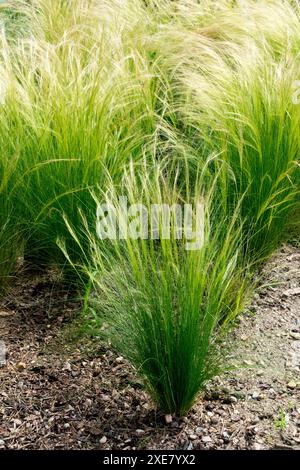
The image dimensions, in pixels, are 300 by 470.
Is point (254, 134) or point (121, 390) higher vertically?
point (254, 134)

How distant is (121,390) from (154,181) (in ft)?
2.22

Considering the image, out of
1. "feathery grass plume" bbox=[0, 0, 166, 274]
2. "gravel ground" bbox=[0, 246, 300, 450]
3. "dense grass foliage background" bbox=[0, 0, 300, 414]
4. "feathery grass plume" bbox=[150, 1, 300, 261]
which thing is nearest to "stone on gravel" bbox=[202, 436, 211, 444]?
"gravel ground" bbox=[0, 246, 300, 450]

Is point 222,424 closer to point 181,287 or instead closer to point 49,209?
point 181,287

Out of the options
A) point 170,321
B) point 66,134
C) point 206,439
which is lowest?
point 206,439

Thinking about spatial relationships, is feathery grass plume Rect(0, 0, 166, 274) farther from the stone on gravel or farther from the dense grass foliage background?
the stone on gravel

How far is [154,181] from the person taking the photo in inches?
96.0

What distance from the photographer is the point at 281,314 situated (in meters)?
2.57

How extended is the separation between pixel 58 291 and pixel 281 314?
0.80m

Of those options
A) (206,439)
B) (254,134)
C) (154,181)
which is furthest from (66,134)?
(206,439)

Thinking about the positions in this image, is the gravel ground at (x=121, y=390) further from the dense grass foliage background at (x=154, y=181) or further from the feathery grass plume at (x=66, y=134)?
the feathery grass plume at (x=66, y=134)

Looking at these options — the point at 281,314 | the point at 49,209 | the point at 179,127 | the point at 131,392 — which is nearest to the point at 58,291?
the point at 49,209

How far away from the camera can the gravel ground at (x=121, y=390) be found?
206 centimetres

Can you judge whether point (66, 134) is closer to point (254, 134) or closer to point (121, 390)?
point (254, 134)

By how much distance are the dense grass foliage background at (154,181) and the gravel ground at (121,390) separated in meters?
0.08
